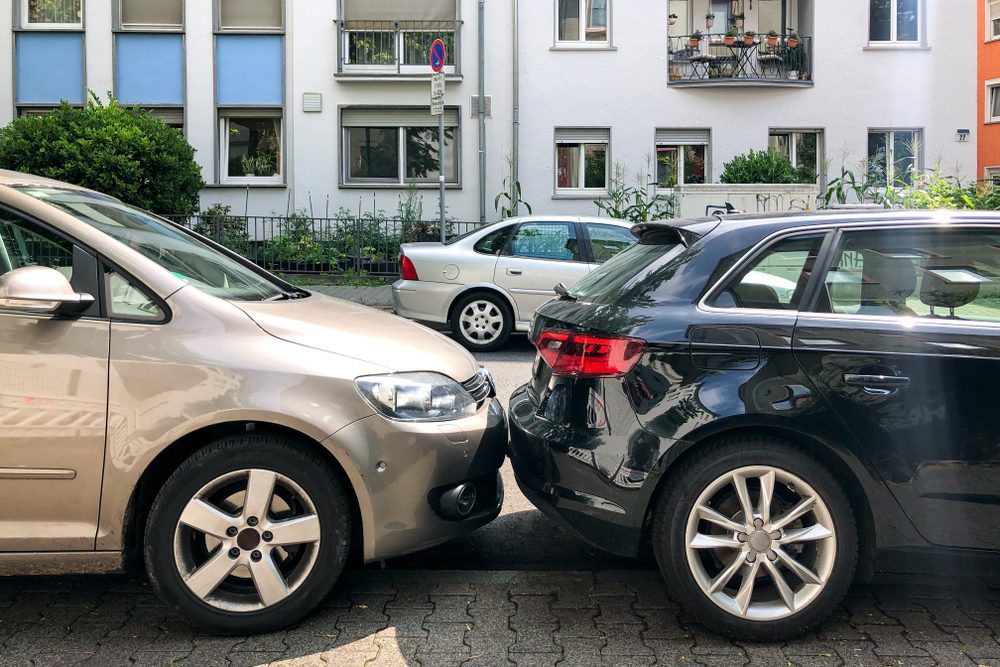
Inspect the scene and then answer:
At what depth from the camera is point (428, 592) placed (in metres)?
4.07

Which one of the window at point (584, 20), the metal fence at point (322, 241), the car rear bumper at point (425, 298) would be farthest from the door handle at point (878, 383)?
the window at point (584, 20)

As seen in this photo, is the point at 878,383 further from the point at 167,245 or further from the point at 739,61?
the point at 739,61

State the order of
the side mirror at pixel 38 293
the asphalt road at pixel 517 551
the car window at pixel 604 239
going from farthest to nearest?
1. the car window at pixel 604 239
2. the asphalt road at pixel 517 551
3. the side mirror at pixel 38 293

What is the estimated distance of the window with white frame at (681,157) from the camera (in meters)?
21.9

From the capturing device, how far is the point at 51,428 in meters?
3.40

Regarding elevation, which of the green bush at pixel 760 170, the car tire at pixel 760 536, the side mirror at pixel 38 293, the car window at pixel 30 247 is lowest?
the car tire at pixel 760 536

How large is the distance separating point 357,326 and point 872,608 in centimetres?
230

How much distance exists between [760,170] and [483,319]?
32.9ft

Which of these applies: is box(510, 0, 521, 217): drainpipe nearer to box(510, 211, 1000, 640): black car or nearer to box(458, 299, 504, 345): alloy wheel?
box(458, 299, 504, 345): alloy wheel

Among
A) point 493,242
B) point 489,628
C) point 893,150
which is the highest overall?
point 893,150

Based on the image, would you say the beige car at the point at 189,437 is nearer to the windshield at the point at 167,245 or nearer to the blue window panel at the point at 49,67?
the windshield at the point at 167,245

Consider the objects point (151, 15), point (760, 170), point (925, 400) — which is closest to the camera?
point (925, 400)

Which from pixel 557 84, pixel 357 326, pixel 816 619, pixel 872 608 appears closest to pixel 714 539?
pixel 816 619

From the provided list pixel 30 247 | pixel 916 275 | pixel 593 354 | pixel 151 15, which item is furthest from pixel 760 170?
pixel 30 247
